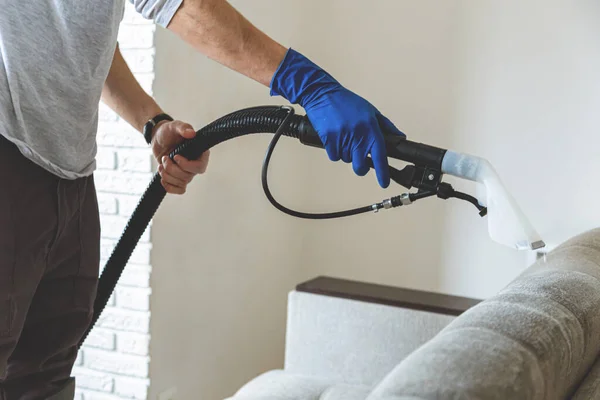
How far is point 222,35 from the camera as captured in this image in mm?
1032

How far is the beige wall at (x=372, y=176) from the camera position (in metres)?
2.13

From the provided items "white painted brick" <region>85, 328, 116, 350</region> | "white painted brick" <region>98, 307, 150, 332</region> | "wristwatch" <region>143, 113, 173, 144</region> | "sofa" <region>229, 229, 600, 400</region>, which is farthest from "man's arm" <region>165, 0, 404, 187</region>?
"white painted brick" <region>85, 328, 116, 350</region>

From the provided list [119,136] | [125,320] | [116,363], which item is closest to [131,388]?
[116,363]

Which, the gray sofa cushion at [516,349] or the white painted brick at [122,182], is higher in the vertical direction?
the white painted brick at [122,182]

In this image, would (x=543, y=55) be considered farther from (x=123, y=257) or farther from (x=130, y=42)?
(x=123, y=257)

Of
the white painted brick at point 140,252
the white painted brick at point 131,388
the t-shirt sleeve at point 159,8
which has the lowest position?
the white painted brick at point 131,388

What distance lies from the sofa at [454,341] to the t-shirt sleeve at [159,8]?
0.63 meters

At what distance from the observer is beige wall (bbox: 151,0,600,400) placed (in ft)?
7.00

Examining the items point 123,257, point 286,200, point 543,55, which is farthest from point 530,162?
point 123,257

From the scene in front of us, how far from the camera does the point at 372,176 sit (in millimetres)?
2525

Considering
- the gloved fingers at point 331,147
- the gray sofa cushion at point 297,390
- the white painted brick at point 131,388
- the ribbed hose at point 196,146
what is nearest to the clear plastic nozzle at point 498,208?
the gloved fingers at point 331,147

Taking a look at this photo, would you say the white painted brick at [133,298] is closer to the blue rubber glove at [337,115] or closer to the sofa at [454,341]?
the sofa at [454,341]

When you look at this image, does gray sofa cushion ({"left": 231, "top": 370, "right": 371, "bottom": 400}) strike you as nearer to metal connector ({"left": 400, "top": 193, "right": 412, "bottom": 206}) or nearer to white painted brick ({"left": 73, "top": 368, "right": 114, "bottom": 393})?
white painted brick ({"left": 73, "top": 368, "right": 114, "bottom": 393})

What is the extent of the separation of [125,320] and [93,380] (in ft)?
0.73
